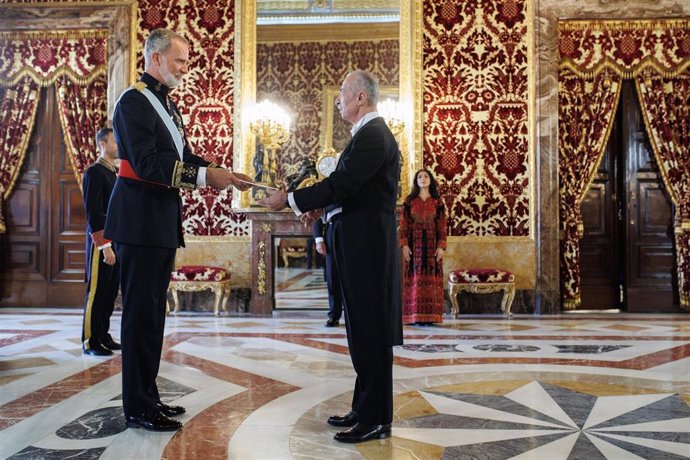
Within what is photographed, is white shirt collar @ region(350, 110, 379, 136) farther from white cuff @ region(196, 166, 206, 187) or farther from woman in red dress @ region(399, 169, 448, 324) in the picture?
woman in red dress @ region(399, 169, 448, 324)

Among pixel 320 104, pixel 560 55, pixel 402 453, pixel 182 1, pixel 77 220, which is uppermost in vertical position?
pixel 182 1

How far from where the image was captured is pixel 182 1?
690 centimetres

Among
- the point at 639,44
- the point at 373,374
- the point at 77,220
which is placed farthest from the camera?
the point at 77,220

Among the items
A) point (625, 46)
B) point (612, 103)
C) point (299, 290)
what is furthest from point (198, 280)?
point (625, 46)

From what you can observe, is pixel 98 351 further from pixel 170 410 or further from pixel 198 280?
pixel 198 280

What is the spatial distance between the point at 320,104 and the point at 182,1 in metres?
1.90

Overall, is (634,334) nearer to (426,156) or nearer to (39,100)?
(426,156)

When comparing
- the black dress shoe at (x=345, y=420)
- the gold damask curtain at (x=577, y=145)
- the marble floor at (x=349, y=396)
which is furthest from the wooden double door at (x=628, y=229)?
the black dress shoe at (x=345, y=420)

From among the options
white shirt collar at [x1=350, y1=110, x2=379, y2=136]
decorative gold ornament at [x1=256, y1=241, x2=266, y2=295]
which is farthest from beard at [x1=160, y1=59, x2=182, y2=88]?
decorative gold ornament at [x1=256, y1=241, x2=266, y2=295]

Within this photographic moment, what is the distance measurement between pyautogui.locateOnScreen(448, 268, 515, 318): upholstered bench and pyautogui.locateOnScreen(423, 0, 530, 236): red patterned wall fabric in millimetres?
Answer: 556

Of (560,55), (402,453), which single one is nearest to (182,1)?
(560,55)

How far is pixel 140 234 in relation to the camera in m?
Answer: 2.39

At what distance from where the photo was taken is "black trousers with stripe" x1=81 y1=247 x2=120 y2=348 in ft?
13.2

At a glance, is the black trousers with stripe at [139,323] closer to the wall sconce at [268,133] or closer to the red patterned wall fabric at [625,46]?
the wall sconce at [268,133]
